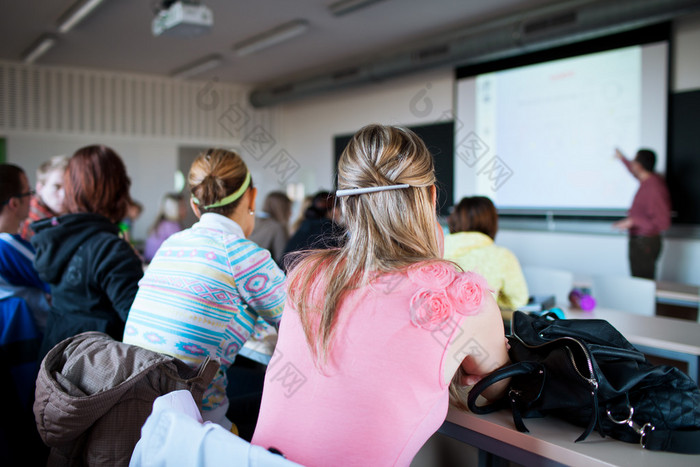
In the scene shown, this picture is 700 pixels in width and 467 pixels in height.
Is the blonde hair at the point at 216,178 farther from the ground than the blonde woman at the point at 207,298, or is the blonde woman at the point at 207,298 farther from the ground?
the blonde hair at the point at 216,178

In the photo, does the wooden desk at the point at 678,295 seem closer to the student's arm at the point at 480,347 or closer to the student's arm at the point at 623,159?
the student's arm at the point at 623,159

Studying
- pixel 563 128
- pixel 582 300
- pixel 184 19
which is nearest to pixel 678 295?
pixel 582 300

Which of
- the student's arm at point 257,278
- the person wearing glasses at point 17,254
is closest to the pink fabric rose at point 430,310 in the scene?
the student's arm at point 257,278

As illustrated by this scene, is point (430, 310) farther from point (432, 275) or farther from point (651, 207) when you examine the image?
point (651, 207)

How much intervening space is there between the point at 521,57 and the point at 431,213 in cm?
509

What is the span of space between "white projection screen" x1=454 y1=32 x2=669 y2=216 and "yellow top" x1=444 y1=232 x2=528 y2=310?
9.70ft

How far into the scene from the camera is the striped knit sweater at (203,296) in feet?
5.20

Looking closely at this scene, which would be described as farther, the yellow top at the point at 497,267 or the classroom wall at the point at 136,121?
the classroom wall at the point at 136,121

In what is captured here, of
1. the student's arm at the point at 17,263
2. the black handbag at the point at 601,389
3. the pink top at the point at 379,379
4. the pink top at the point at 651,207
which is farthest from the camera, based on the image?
the pink top at the point at 651,207

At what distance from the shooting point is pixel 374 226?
3.79ft

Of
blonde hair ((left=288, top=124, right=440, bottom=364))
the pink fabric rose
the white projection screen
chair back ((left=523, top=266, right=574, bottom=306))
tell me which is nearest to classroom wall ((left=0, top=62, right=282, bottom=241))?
the white projection screen

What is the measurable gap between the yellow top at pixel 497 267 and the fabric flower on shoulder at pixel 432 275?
1.42m

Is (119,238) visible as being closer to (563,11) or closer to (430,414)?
(430,414)

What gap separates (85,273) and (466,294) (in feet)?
4.68
